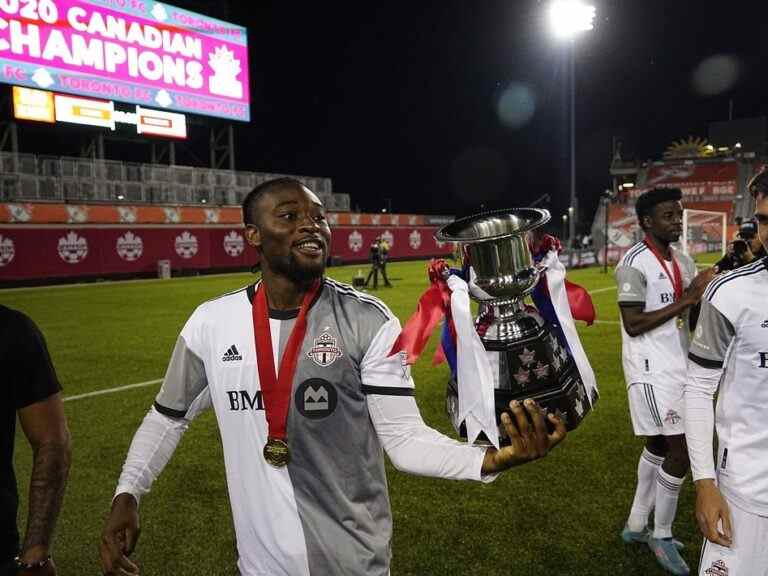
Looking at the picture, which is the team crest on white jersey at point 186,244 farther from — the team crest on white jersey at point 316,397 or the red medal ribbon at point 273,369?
the team crest on white jersey at point 316,397

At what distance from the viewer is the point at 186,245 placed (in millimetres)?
28703

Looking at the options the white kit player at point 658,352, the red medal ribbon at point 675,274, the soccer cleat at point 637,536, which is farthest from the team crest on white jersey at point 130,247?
the soccer cleat at point 637,536

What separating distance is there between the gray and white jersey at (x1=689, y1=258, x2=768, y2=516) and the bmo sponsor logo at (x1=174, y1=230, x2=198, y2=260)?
2807cm

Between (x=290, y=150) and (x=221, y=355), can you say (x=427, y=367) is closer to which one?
(x=221, y=355)

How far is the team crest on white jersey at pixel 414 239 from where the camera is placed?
4197 centimetres

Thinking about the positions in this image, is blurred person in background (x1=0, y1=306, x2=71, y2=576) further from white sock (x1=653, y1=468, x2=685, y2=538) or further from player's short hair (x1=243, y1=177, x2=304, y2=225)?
white sock (x1=653, y1=468, x2=685, y2=538)

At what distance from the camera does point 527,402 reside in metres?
1.48

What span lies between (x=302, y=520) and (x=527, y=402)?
85 centimetres

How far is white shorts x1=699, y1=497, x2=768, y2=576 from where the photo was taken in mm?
2150

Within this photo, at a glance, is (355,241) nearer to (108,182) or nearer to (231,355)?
(108,182)

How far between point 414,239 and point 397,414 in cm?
4058

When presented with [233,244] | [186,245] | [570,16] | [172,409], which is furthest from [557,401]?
[570,16]

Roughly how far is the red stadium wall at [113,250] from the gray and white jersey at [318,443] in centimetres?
2368

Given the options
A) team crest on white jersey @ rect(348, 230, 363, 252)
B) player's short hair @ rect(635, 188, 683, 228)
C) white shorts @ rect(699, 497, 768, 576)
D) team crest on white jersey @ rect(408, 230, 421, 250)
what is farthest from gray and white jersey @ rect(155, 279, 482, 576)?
team crest on white jersey @ rect(408, 230, 421, 250)
